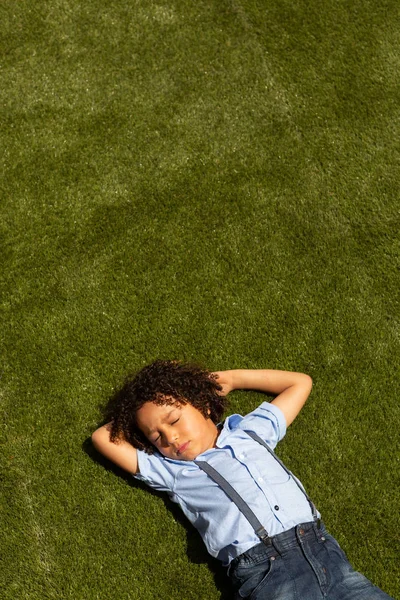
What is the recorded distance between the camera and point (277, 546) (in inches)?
132

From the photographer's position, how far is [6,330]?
402 cm

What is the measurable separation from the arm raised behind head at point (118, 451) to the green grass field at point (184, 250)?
Answer: 0.60 ft

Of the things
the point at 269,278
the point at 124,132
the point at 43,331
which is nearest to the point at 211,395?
the point at 269,278

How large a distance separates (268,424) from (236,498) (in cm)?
52

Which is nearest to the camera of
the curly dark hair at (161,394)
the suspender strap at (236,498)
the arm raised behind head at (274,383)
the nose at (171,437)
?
the suspender strap at (236,498)

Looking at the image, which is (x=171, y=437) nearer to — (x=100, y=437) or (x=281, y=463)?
(x=100, y=437)

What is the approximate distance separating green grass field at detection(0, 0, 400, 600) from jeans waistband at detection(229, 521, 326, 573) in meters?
0.42

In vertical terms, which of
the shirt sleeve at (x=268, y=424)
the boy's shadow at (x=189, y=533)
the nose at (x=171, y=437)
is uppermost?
the nose at (x=171, y=437)

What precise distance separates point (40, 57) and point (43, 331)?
6.78ft

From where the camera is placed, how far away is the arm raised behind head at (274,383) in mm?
3875

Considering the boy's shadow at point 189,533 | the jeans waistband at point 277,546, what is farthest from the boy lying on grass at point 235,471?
the boy's shadow at point 189,533

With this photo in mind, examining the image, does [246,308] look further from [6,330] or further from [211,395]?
[6,330]

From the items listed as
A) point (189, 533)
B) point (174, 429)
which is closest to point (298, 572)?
point (189, 533)

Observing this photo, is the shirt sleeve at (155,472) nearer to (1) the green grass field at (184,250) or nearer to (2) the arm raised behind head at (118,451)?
(2) the arm raised behind head at (118,451)
